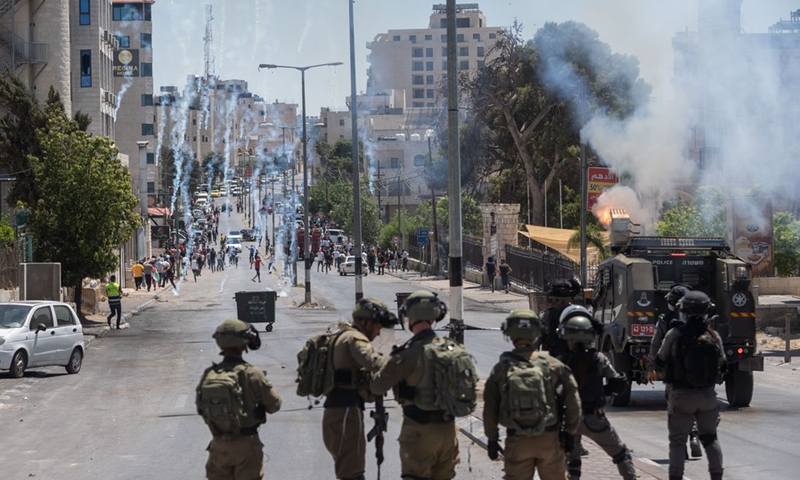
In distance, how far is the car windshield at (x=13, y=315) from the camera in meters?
20.9

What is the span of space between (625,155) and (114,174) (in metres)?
23.5

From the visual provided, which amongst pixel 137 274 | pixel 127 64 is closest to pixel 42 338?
pixel 137 274

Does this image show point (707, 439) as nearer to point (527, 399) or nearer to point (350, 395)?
point (527, 399)

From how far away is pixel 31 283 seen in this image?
3203 cm

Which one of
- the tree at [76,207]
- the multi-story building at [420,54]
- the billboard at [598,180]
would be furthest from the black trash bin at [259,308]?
the multi-story building at [420,54]

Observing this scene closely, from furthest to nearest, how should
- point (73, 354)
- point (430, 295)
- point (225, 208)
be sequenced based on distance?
point (225, 208) < point (73, 354) < point (430, 295)

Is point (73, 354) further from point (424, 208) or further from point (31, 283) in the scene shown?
point (424, 208)

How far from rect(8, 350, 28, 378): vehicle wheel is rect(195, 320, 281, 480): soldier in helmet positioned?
45.7ft

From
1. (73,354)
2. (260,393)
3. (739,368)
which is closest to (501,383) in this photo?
(260,393)

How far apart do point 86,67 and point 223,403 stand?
4832 centimetres

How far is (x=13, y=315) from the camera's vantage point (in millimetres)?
21188

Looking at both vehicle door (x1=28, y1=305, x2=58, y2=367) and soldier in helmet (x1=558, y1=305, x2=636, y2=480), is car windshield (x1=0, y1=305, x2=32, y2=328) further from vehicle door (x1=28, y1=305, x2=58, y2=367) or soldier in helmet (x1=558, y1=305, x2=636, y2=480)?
soldier in helmet (x1=558, y1=305, x2=636, y2=480)

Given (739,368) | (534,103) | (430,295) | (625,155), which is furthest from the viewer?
(534,103)

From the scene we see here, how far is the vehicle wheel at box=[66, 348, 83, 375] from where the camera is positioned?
2234cm
